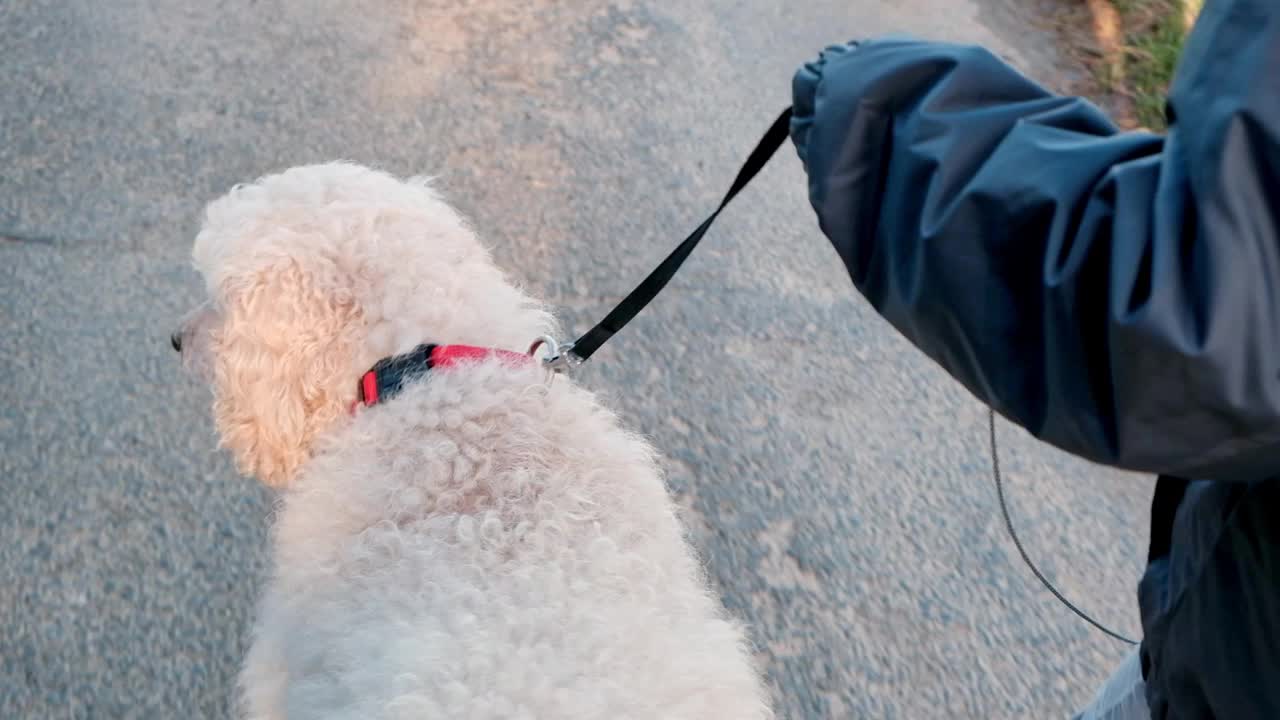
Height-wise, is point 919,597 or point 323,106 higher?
point 919,597

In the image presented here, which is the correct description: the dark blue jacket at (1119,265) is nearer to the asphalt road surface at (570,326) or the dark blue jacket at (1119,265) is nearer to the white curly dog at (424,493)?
the white curly dog at (424,493)

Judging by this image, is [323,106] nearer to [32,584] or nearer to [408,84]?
[408,84]

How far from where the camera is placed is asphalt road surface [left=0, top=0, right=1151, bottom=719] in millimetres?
2725

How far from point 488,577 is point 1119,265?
3.69 ft

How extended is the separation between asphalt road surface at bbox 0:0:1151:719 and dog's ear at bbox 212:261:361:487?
759 mm

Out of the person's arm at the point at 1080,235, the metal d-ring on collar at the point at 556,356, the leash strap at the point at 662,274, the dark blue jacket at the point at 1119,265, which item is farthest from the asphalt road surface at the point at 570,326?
the person's arm at the point at 1080,235

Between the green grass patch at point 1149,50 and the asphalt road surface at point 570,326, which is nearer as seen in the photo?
the asphalt road surface at point 570,326

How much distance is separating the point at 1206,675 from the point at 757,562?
175 cm

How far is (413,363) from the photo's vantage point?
2061mm

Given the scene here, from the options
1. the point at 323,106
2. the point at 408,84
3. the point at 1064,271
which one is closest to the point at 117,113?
the point at 323,106

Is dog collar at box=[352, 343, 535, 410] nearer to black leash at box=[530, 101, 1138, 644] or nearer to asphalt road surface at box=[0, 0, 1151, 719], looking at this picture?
black leash at box=[530, 101, 1138, 644]

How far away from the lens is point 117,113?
421cm

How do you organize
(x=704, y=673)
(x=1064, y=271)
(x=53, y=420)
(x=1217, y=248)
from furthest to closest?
1. (x=53, y=420)
2. (x=704, y=673)
3. (x=1064, y=271)
4. (x=1217, y=248)

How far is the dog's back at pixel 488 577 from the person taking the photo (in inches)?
61.5
